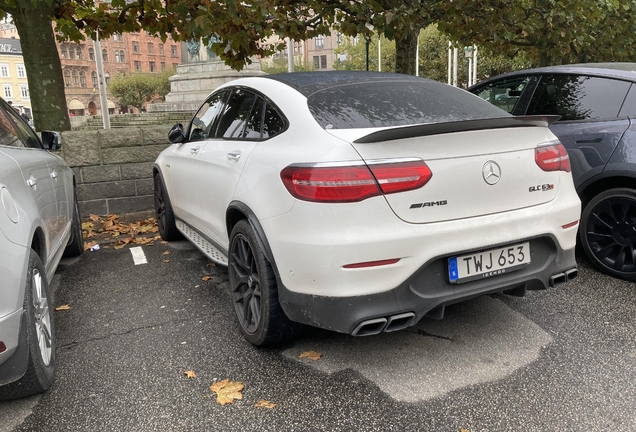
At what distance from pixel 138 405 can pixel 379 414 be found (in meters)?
1.18

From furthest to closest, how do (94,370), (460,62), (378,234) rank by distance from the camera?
1. (460,62)
2. (94,370)
3. (378,234)

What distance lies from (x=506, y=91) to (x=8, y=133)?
14.0ft

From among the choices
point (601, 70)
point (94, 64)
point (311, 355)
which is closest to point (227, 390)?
point (311, 355)

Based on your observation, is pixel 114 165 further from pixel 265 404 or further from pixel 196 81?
pixel 196 81

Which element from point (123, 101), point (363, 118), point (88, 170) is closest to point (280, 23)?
point (88, 170)

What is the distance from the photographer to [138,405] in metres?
2.70

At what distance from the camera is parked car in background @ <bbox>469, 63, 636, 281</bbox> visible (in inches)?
159

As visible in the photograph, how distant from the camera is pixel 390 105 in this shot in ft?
10.3

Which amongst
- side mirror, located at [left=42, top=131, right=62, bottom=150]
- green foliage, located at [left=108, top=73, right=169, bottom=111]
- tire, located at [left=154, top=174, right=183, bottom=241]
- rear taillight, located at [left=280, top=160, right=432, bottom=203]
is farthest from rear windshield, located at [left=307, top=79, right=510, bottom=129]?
green foliage, located at [left=108, top=73, right=169, bottom=111]

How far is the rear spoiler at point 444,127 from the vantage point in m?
2.58

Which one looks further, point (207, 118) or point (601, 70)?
point (207, 118)

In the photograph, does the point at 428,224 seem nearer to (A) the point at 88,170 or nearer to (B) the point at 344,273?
(B) the point at 344,273

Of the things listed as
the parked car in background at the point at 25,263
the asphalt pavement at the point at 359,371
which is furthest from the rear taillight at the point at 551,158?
the parked car in background at the point at 25,263

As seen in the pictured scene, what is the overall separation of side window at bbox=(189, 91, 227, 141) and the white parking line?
4.69 feet
